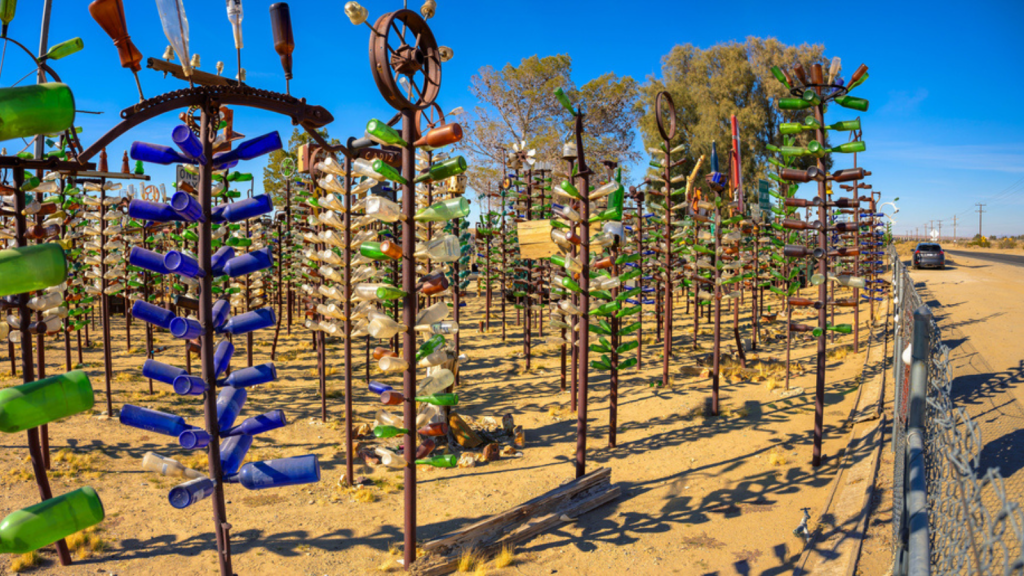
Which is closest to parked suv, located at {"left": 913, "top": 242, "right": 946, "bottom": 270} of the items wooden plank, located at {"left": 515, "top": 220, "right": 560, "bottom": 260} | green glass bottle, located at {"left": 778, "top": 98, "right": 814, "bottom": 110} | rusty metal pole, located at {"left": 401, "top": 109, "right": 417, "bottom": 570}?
green glass bottle, located at {"left": 778, "top": 98, "right": 814, "bottom": 110}

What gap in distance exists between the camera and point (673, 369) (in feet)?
36.6

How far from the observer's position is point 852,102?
5.81 m

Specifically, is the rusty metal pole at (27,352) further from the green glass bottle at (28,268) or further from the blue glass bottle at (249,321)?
the green glass bottle at (28,268)

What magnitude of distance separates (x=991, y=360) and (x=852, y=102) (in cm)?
578

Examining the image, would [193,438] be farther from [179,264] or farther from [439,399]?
[439,399]

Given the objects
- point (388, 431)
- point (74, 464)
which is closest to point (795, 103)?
point (388, 431)

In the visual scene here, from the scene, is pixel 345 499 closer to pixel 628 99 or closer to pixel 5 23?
pixel 5 23

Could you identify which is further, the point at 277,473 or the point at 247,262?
the point at 247,262

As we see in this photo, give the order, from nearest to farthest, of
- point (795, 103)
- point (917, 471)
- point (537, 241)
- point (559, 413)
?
point (917, 471) → point (795, 103) → point (537, 241) → point (559, 413)

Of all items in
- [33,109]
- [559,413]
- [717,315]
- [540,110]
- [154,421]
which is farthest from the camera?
[540,110]

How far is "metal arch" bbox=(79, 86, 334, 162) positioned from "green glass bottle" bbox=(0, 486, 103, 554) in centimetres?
128

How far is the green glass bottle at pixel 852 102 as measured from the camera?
578cm

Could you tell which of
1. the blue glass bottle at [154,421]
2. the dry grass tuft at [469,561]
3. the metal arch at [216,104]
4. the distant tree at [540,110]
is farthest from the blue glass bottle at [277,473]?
the distant tree at [540,110]

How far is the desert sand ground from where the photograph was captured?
14.8 feet
